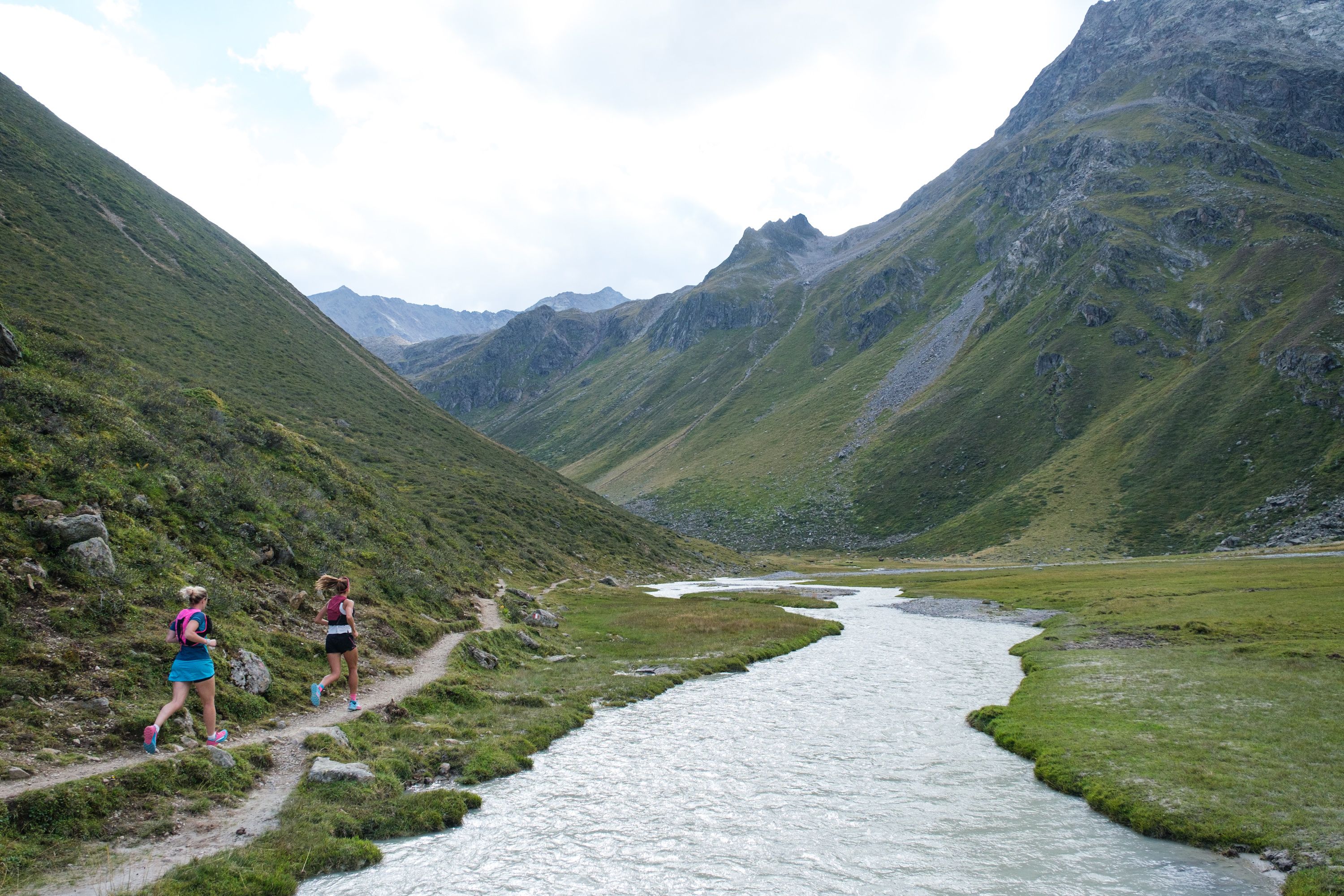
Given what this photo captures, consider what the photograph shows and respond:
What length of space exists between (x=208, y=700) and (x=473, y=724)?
1012 centimetres

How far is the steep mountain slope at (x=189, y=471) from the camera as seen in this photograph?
1989 cm

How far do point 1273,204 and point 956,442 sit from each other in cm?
12753

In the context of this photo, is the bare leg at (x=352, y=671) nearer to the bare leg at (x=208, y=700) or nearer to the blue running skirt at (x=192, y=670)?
the bare leg at (x=208, y=700)

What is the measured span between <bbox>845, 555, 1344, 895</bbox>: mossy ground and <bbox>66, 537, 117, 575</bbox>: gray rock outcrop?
32468 millimetres

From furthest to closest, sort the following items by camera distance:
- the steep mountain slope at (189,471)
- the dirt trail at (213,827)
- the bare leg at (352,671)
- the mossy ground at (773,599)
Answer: the mossy ground at (773,599) < the bare leg at (352,671) < the steep mountain slope at (189,471) < the dirt trail at (213,827)

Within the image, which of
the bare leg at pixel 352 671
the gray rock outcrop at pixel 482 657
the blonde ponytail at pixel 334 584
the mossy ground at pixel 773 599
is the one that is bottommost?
the mossy ground at pixel 773 599

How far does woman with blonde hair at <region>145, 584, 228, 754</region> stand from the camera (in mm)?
16172

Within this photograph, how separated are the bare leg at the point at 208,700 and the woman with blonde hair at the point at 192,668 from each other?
1cm

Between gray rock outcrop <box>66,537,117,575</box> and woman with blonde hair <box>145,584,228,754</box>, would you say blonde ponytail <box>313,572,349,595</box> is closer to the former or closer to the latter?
woman with blonde hair <box>145,584,228,754</box>

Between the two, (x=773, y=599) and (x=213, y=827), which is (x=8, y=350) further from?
(x=773, y=599)

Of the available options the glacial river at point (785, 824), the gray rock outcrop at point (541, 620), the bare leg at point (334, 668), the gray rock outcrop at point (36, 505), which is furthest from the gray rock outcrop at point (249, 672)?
the gray rock outcrop at point (541, 620)

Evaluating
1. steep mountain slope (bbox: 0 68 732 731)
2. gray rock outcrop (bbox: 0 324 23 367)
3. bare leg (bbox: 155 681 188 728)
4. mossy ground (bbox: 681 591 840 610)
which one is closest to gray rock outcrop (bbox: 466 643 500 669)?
steep mountain slope (bbox: 0 68 732 731)

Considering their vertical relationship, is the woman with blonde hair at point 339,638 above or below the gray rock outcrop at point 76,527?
below

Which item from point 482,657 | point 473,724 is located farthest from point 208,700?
point 482,657
